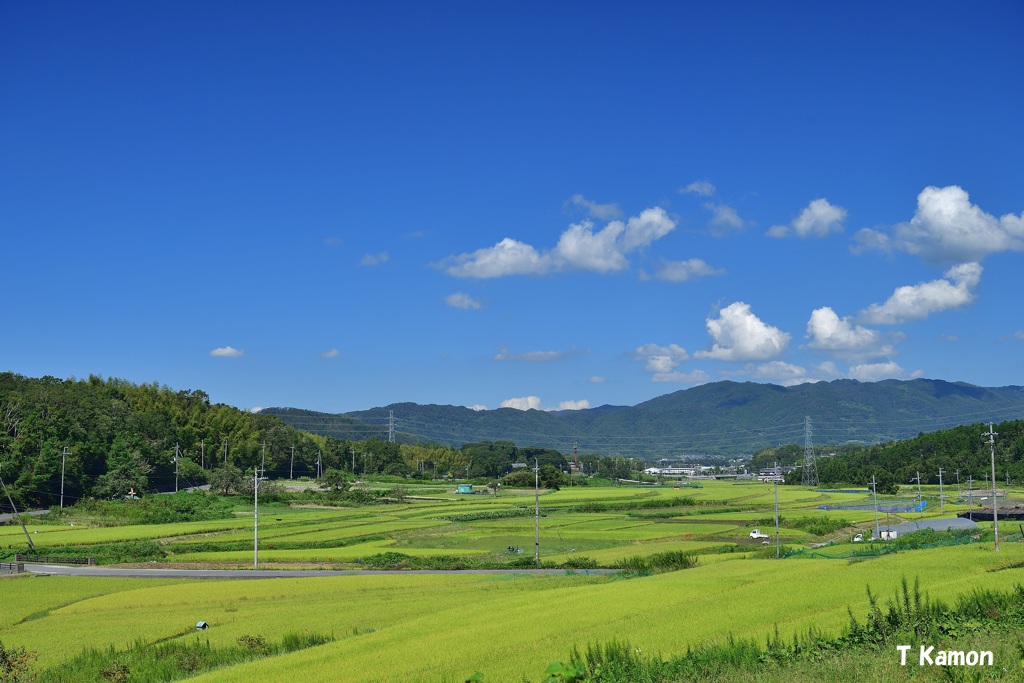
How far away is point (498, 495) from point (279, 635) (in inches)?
3504

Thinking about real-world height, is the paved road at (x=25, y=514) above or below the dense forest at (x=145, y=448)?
below

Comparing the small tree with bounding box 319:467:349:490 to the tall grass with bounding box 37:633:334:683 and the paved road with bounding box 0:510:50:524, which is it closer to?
the paved road with bounding box 0:510:50:524

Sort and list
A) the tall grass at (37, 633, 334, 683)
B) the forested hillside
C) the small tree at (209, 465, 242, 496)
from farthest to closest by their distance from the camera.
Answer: the small tree at (209, 465, 242, 496) → the forested hillside → the tall grass at (37, 633, 334, 683)

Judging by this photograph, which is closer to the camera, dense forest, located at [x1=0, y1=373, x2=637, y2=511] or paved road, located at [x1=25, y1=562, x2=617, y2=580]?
paved road, located at [x1=25, y1=562, x2=617, y2=580]

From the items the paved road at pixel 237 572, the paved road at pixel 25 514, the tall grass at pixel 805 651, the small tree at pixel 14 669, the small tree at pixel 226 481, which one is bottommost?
the paved road at pixel 237 572

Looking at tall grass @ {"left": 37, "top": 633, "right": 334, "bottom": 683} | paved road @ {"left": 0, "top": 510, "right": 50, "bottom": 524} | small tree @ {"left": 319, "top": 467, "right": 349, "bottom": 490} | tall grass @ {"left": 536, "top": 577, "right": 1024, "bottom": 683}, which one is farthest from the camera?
small tree @ {"left": 319, "top": 467, "right": 349, "bottom": 490}

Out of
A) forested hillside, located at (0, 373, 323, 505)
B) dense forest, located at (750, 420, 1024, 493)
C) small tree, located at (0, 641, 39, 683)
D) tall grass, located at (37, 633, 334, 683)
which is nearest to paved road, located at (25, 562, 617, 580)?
A: tall grass, located at (37, 633, 334, 683)

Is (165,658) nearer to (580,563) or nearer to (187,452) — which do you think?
(580,563)

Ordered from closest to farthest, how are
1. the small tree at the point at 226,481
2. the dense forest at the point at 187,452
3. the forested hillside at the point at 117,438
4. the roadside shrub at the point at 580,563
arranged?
1. the roadside shrub at the point at 580,563
2. the forested hillside at the point at 117,438
3. the dense forest at the point at 187,452
4. the small tree at the point at 226,481

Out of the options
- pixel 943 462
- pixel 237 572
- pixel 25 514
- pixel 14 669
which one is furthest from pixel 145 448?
pixel 943 462

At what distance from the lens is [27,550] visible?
56875 mm

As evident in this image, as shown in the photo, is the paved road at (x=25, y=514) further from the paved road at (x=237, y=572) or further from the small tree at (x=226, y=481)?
the paved road at (x=237, y=572)

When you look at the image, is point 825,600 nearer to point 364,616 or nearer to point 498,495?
point 364,616

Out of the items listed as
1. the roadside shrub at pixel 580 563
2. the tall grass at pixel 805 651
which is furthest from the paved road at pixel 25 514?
the tall grass at pixel 805 651
